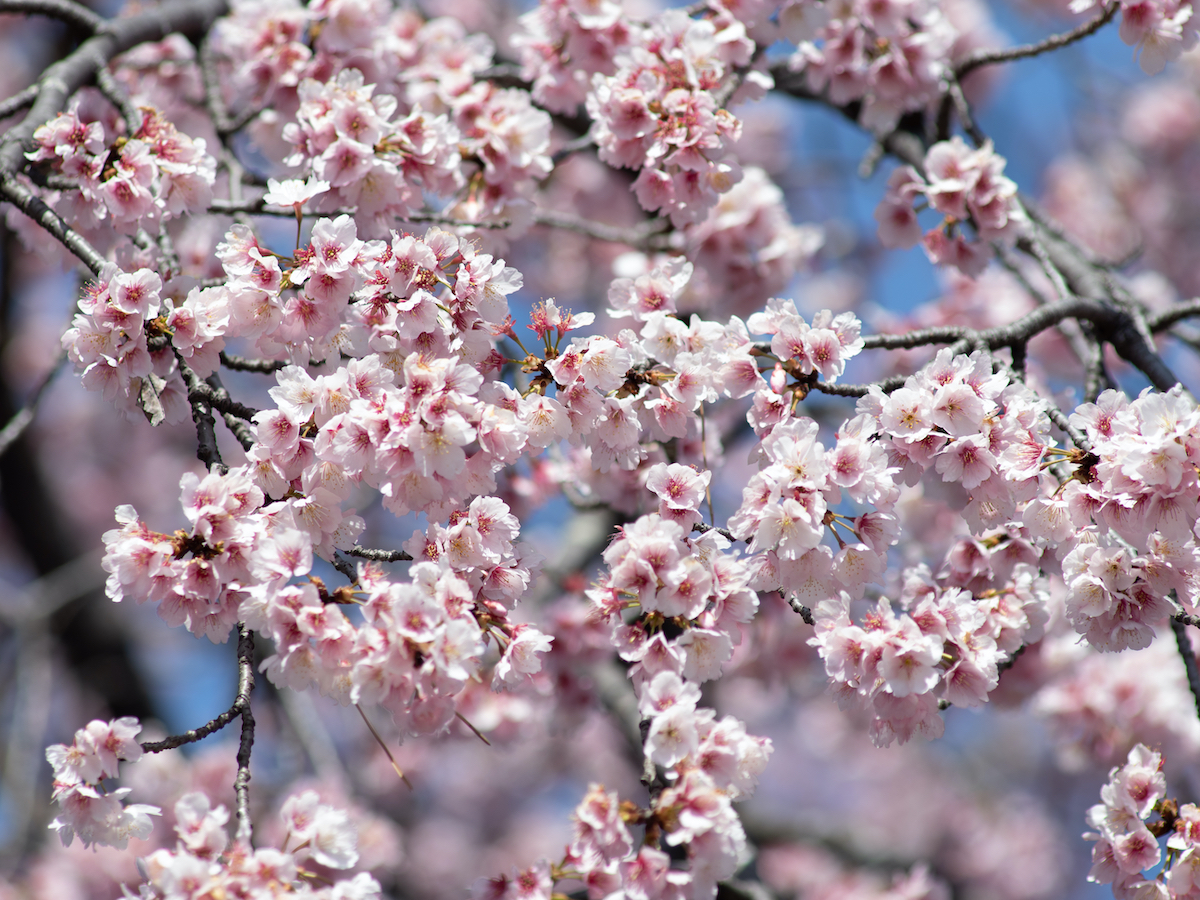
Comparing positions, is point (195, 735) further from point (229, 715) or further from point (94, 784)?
point (94, 784)

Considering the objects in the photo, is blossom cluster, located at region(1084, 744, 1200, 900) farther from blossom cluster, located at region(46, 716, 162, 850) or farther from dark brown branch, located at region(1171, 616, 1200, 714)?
blossom cluster, located at region(46, 716, 162, 850)

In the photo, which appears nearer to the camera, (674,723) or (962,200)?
(674,723)

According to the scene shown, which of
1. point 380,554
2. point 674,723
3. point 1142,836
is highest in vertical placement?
point 380,554

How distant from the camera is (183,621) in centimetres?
211

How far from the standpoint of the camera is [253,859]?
1868mm

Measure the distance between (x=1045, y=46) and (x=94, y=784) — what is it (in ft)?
11.3

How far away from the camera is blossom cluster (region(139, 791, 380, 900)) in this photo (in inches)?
72.6

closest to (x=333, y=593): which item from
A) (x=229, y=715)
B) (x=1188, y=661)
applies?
(x=229, y=715)

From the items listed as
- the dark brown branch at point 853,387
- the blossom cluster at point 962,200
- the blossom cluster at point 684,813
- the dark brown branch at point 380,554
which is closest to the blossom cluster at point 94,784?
the dark brown branch at point 380,554

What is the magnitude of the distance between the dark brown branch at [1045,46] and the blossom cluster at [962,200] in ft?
1.21

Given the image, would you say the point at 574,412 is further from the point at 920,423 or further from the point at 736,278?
the point at 736,278

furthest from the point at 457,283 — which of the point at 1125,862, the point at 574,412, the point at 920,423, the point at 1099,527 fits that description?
the point at 1125,862

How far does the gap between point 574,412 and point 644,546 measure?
390mm

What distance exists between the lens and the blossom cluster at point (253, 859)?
72.6 inches
